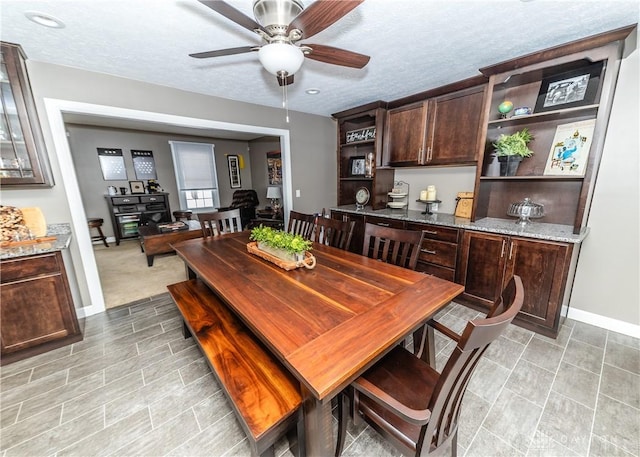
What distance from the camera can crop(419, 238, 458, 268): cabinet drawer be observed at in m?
2.60

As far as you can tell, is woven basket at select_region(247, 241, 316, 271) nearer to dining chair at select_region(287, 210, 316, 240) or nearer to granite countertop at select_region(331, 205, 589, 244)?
dining chair at select_region(287, 210, 316, 240)

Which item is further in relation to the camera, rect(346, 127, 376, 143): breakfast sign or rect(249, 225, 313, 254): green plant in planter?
rect(346, 127, 376, 143): breakfast sign

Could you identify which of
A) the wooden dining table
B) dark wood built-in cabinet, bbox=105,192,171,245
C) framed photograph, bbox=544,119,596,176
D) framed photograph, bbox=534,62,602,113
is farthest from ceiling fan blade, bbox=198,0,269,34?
dark wood built-in cabinet, bbox=105,192,171,245

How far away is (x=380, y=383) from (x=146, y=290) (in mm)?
3177

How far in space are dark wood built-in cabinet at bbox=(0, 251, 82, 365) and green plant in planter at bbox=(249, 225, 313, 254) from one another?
5.35 feet

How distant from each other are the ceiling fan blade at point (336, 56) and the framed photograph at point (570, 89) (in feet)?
6.20

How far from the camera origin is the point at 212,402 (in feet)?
5.11

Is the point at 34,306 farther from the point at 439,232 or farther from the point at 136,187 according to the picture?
the point at 136,187

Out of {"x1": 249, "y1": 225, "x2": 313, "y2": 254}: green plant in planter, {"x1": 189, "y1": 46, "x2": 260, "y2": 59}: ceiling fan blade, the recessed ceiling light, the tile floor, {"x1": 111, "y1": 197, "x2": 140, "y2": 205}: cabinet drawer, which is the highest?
the recessed ceiling light

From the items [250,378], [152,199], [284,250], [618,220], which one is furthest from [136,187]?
[618,220]

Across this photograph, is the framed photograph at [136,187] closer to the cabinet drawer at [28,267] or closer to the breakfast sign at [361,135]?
the cabinet drawer at [28,267]

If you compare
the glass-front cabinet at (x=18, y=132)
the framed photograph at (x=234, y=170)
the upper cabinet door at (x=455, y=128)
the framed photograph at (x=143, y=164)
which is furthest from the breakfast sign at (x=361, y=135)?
the framed photograph at (x=143, y=164)

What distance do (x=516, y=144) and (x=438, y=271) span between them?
Answer: 144 centimetres

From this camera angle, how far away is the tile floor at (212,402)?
1311 millimetres
